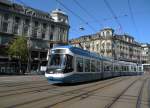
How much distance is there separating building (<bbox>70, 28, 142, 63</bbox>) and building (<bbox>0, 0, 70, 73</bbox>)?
1424cm

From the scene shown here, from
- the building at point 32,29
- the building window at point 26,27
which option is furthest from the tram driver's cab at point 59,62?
the building window at point 26,27

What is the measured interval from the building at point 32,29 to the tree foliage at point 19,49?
2380mm

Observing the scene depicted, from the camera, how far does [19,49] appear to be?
44219 mm

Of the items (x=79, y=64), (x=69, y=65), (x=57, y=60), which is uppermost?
(x=57, y=60)

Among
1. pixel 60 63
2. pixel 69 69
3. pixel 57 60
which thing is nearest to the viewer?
pixel 60 63

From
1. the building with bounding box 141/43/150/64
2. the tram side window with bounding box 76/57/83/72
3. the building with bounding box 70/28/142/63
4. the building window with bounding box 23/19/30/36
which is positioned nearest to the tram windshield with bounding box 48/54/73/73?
the tram side window with bounding box 76/57/83/72

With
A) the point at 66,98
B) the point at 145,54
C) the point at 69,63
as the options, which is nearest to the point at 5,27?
the point at 69,63

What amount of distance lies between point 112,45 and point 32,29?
117 feet

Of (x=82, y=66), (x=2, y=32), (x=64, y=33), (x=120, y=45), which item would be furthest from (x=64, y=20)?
(x=82, y=66)

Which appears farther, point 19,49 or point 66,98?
point 19,49

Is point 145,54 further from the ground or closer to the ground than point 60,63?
further from the ground

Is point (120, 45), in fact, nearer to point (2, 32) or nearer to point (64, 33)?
point (64, 33)

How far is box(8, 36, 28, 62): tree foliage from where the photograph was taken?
1733 inches

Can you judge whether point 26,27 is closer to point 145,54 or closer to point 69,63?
point 69,63
